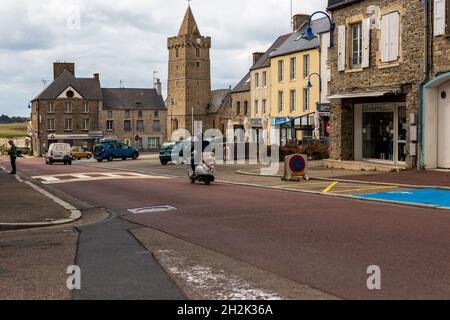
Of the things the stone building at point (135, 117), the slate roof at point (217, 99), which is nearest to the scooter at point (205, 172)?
the stone building at point (135, 117)

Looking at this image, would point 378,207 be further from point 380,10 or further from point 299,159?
point 380,10

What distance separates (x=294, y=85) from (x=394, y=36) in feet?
99.7

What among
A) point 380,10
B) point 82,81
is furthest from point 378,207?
point 82,81

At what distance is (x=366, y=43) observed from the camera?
25.0 metres

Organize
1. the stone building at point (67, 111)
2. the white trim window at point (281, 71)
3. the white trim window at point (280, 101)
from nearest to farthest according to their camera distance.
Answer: the white trim window at point (281, 71)
the white trim window at point (280, 101)
the stone building at point (67, 111)

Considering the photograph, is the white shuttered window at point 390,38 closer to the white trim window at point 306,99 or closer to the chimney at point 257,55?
the white trim window at point 306,99

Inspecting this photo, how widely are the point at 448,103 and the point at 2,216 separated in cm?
1596

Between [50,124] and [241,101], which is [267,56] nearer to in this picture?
[241,101]

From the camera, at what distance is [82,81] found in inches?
3819

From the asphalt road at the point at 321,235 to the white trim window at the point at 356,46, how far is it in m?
11.1

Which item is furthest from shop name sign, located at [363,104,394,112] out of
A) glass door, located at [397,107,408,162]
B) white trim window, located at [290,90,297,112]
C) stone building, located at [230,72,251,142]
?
stone building, located at [230,72,251,142]

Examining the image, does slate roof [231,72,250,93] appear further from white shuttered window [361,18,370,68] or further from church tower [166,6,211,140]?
white shuttered window [361,18,370,68]

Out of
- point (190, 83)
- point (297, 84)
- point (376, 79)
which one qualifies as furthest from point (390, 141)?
point (190, 83)

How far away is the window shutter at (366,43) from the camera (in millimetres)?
24859
